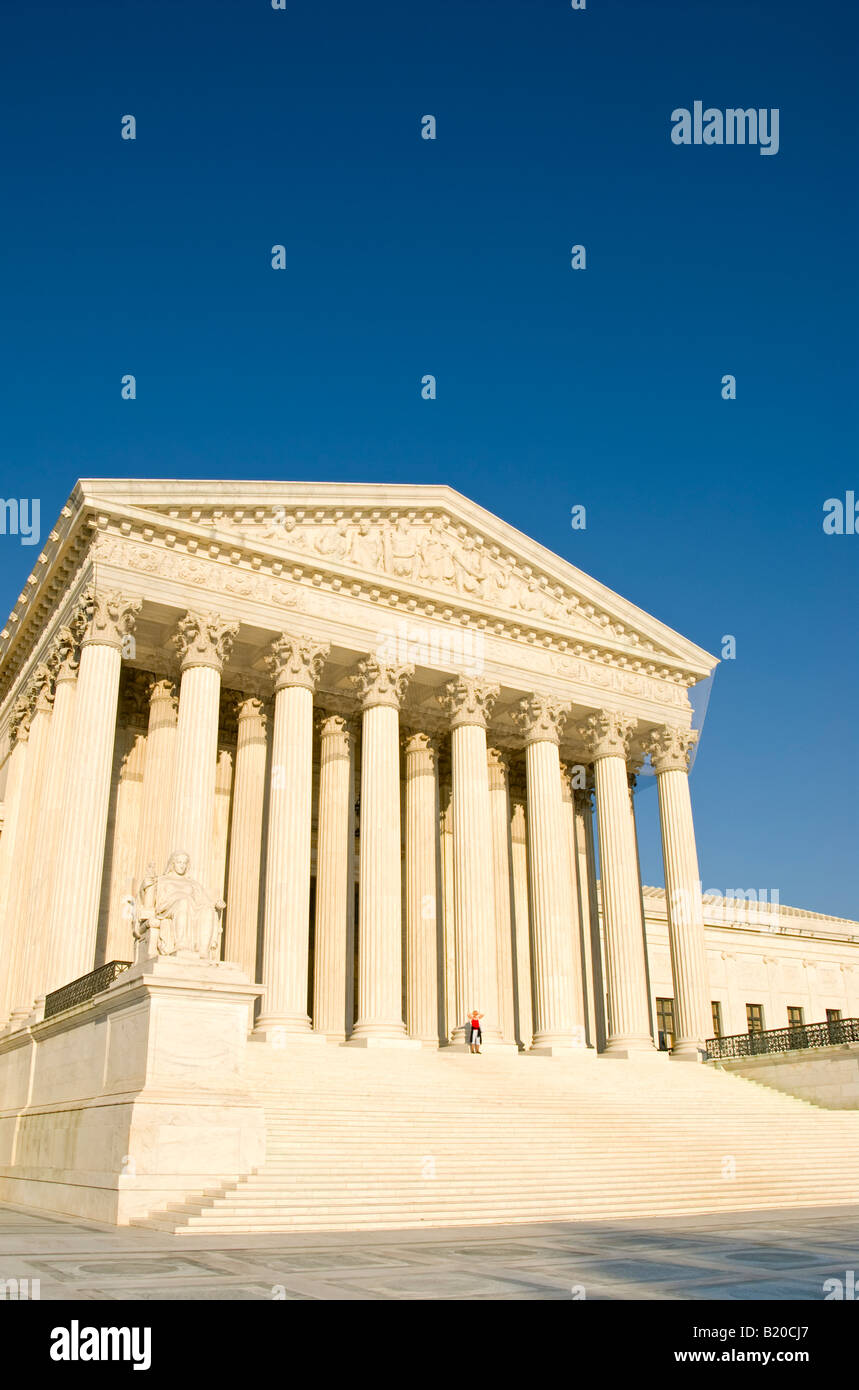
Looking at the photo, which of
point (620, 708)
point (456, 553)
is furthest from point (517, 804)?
point (456, 553)

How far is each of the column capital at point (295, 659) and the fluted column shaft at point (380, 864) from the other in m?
1.93

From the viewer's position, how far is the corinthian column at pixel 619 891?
3544 centimetres

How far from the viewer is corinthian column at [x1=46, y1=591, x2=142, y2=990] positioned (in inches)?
1056

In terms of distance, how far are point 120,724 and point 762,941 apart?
114 ft

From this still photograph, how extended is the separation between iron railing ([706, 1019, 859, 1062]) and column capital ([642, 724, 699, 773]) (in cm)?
944

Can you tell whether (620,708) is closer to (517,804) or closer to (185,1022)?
(517,804)

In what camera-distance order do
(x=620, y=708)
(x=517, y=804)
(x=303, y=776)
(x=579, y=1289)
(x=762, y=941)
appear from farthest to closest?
(x=762, y=941) < (x=517, y=804) < (x=620, y=708) < (x=303, y=776) < (x=579, y=1289)

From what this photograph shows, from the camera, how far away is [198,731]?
30.0 metres

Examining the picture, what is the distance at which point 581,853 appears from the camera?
42.5 meters

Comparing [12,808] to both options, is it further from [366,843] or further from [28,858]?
[366,843]

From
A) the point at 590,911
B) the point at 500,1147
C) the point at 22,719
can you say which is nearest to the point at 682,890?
the point at 590,911

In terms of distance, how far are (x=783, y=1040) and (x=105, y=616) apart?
23240 mm

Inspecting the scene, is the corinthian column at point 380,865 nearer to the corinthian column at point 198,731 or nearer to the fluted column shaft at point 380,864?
the fluted column shaft at point 380,864

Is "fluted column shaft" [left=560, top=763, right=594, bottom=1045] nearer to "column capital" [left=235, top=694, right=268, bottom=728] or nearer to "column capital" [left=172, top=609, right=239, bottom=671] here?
"column capital" [left=235, top=694, right=268, bottom=728]
